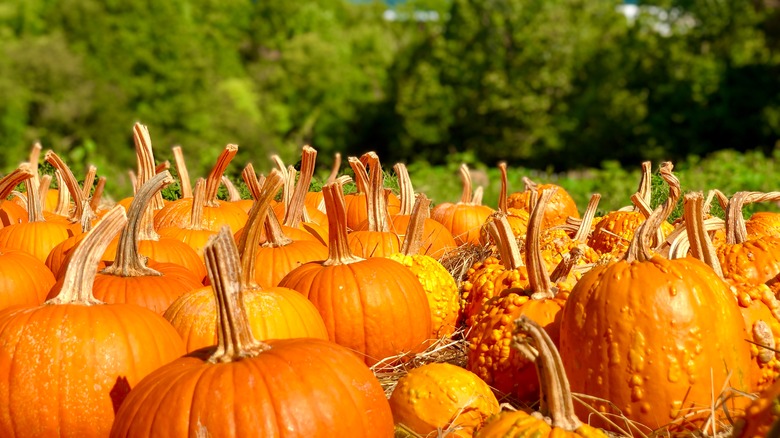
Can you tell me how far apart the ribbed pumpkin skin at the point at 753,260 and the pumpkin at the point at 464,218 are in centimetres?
208

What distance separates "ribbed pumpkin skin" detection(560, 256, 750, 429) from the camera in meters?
Result: 2.47

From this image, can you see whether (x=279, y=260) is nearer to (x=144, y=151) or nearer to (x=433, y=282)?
(x=433, y=282)

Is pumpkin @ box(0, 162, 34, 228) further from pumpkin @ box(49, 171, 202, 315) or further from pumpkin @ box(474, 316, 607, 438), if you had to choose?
pumpkin @ box(474, 316, 607, 438)

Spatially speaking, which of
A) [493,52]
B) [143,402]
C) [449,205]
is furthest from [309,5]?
[143,402]

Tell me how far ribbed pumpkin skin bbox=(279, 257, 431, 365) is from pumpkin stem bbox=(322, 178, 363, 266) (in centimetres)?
5

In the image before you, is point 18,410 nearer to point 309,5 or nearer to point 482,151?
point 482,151

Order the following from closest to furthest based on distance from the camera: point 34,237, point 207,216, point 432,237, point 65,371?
point 65,371 → point 34,237 → point 207,216 → point 432,237

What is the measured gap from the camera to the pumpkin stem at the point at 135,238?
2.90 m

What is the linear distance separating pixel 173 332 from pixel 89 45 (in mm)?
43512

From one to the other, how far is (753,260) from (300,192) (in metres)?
2.22

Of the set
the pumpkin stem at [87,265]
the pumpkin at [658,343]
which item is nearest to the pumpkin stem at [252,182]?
the pumpkin stem at [87,265]

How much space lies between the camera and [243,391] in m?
2.06

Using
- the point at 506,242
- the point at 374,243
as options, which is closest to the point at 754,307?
the point at 506,242

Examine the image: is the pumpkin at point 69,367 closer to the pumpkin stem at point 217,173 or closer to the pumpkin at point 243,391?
the pumpkin at point 243,391
